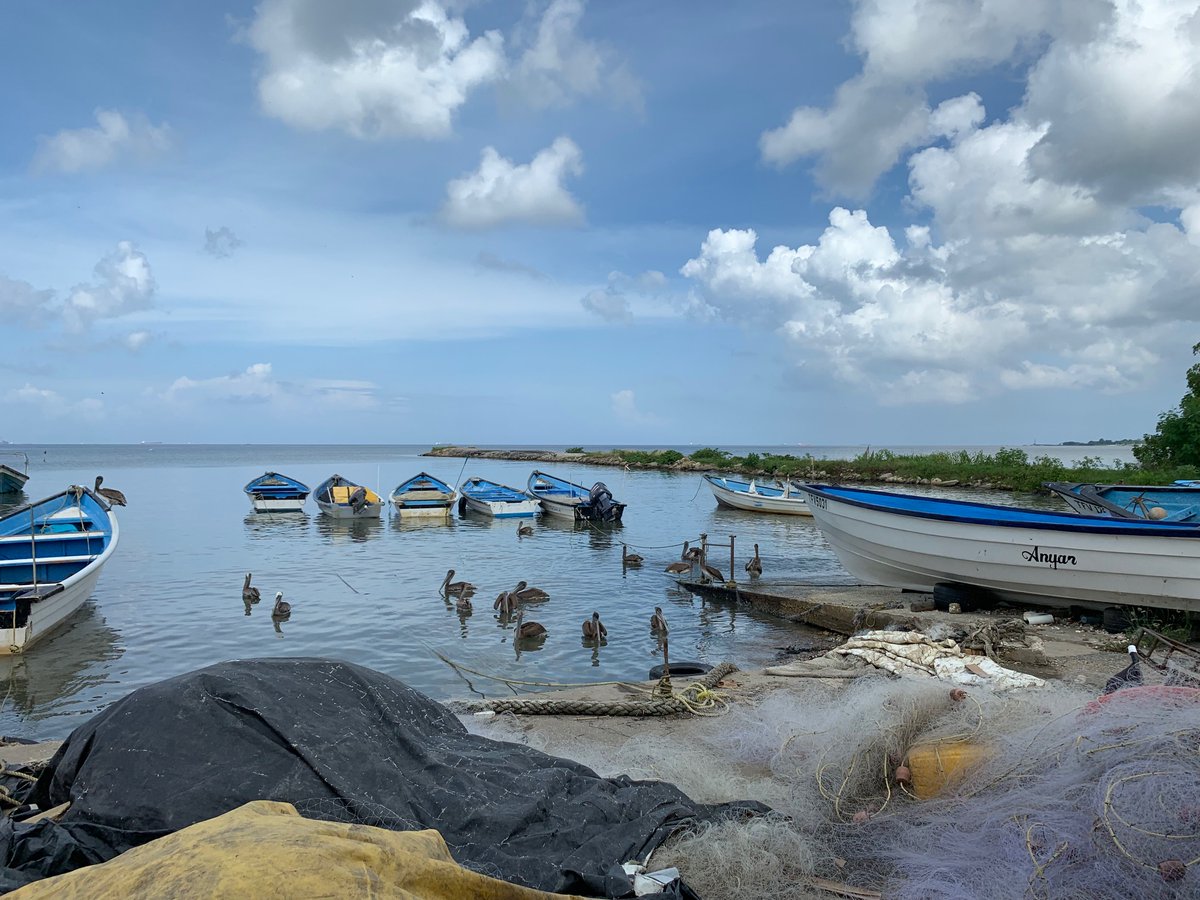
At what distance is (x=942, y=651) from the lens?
29.3 feet

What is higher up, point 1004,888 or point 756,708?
point 1004,888

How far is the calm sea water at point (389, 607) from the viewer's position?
38.9ft

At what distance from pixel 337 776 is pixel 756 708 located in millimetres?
3974

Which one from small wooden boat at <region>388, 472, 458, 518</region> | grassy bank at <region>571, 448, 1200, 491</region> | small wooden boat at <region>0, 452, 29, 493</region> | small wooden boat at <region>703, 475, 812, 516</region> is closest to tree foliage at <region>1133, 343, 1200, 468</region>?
grassy bank at <region>571, 448, 1200, 491</region>

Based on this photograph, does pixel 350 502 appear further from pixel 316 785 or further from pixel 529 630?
pixel 316 785

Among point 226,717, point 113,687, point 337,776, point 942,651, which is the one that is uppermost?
point 226,717

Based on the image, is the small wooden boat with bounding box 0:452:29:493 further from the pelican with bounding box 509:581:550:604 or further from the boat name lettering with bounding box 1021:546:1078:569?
the boat name lettering with bounding box 1021:546:1078:569

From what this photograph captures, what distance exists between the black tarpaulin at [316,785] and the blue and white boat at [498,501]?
29.2m

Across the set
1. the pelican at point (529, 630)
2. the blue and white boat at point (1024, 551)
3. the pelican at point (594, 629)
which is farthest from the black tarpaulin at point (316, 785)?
the pelican at point (529, 630)

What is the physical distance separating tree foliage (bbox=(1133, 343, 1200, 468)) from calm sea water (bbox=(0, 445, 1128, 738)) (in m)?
18.1

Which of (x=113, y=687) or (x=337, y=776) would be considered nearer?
(x=337, y=776)

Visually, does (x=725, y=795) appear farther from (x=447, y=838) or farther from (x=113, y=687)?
(x=113, y=687)

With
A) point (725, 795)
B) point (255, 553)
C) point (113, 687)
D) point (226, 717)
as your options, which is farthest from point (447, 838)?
point (255, 553)

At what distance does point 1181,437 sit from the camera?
35562mm
